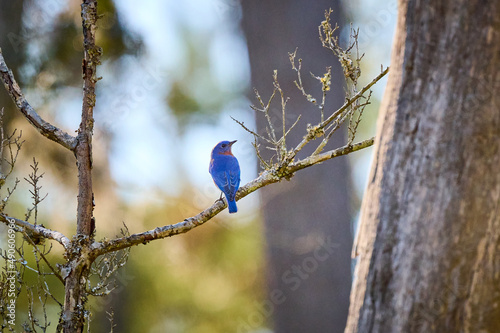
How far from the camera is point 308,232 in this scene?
6336 millimetres

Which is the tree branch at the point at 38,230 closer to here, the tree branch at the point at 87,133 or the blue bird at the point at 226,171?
the tree branch at the point at 87,133

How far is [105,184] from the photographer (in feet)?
26.5

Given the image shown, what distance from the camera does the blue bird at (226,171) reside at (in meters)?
4.22

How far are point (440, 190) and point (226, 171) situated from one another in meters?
2.94

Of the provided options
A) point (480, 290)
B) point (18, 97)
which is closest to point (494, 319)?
point (480, 290)

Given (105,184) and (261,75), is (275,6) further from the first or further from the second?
(105,184)

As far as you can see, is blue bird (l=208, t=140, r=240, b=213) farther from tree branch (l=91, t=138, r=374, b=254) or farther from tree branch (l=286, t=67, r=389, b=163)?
tree branch (l=286, t=67, r=389, b=163)

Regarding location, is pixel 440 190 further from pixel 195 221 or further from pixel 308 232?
pixel 308 232

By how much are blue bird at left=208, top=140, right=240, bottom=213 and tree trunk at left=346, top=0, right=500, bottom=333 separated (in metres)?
1.96

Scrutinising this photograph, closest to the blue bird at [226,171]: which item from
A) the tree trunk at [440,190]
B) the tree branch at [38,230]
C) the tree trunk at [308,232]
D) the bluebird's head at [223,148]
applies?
the bluebird's head at [223,148]

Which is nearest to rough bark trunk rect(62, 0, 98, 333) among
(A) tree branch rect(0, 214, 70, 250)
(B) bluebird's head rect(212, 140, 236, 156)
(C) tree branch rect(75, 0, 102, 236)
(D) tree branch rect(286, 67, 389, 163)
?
(C) tree branch rect(75, 0, 102, 236)

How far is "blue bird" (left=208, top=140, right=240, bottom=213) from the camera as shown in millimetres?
4219

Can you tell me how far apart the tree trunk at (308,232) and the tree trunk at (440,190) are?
4.12 metres

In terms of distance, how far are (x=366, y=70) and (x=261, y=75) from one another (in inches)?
71.4
